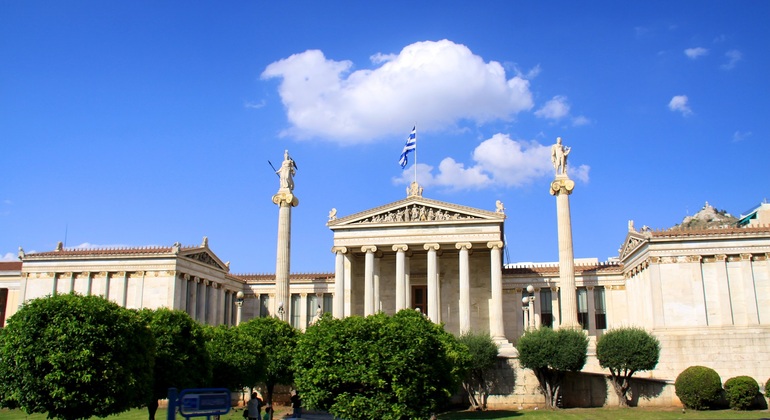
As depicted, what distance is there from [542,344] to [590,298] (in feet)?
67.0

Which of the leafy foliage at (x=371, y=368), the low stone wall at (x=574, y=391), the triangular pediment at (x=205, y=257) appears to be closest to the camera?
the leafy foliage at (x=371, y=368)

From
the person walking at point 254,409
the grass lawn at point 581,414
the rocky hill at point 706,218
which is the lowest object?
the grass lawn at point 581,414

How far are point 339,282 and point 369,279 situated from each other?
2.57m

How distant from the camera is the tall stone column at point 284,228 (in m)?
53.8

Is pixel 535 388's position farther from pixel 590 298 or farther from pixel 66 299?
pixel 66 299

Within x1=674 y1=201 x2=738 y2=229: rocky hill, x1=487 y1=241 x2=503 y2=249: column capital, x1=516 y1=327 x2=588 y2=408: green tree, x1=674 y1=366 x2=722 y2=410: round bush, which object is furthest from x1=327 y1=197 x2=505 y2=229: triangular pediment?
x1=674 y1=201 x2=738 y2=229: rocky hill

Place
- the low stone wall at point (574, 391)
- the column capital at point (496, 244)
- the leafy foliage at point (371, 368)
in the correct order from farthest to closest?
the column capital at point (496, 244) < the low stone wall at point (574, 391) < the leafy foliage at point (371, 368)

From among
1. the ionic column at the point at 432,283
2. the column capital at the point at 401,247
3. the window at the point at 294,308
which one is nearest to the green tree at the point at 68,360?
the ionic column at the point at 432,283

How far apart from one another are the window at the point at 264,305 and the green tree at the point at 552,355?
31.8 metres

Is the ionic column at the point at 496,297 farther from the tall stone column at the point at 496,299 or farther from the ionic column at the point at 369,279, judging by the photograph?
the ionic column at the point at 369,279

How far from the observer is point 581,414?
36844 mm

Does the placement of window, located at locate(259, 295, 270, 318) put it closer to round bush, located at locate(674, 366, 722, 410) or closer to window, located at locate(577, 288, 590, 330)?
window, located at locate(577, 288, 590, 330)

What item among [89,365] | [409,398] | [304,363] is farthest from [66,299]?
[409,398]

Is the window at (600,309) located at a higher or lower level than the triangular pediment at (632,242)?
lower
